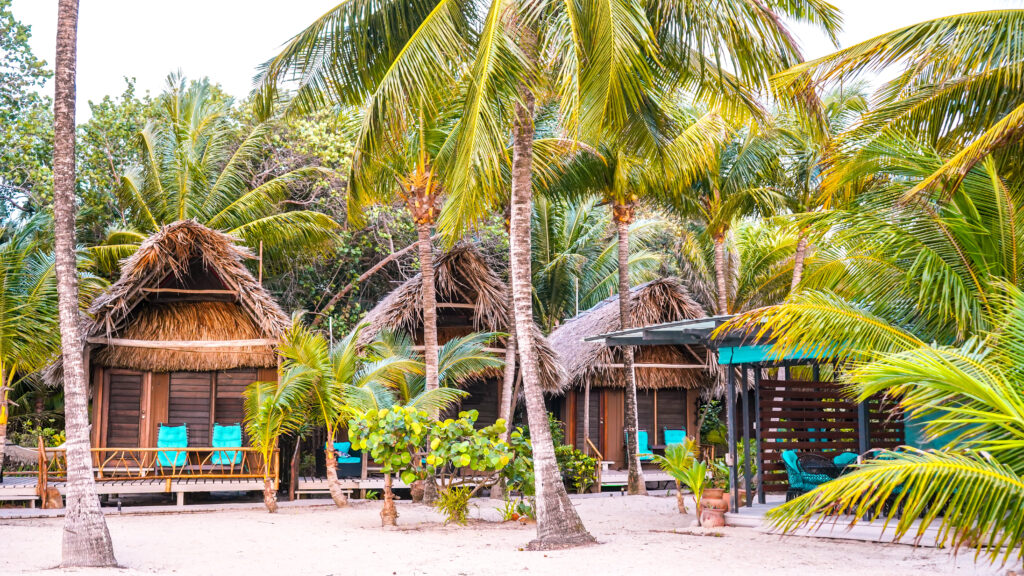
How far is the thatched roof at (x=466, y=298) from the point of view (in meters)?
14.6

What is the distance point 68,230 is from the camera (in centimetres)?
768

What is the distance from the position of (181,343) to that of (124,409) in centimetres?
176

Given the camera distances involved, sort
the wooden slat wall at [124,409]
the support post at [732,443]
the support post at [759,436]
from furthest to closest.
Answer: the wooden slat wall at [124,409]
the support post at [759,436]
the support post at [732,443]

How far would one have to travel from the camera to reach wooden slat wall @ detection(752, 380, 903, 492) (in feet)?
37.0

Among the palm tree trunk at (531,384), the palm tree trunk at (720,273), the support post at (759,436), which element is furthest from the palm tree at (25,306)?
the palm tree trunk at (720,273)

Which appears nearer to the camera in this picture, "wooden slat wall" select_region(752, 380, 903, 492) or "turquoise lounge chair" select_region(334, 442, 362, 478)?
"wooden slat wall" select_region(752, 380, 903, 492)

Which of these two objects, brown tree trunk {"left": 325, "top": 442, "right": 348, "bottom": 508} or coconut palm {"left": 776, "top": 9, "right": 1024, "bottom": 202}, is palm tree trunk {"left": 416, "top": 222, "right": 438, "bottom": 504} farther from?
coconut palm {"left": 776, "top": 9, "right": 1024, "bottom": 202}

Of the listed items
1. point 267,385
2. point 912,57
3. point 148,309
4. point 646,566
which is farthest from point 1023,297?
point 148,309

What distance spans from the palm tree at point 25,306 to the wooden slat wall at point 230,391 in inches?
138

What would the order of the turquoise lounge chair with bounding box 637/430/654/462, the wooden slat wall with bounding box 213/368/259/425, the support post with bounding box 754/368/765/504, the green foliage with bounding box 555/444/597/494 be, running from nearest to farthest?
the support post with bounding box 754/368/765/504
the wooden slat wall with bounding box 213/368/259/425
the green foliage with bounding box 555/444/597/494
the turquoise lounge chair with bounding box 637/430/654/462

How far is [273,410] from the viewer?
38.3 feet

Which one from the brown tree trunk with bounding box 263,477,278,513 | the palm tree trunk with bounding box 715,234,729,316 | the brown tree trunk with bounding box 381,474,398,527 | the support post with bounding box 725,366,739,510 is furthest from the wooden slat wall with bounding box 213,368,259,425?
the palm tree trunk with bounding box 715,234,729,316

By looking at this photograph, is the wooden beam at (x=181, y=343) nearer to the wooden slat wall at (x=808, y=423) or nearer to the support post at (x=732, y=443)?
the support post at (x=732, y=443)

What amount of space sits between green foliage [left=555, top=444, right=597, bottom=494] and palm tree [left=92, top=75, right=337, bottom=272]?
592 centimetres
